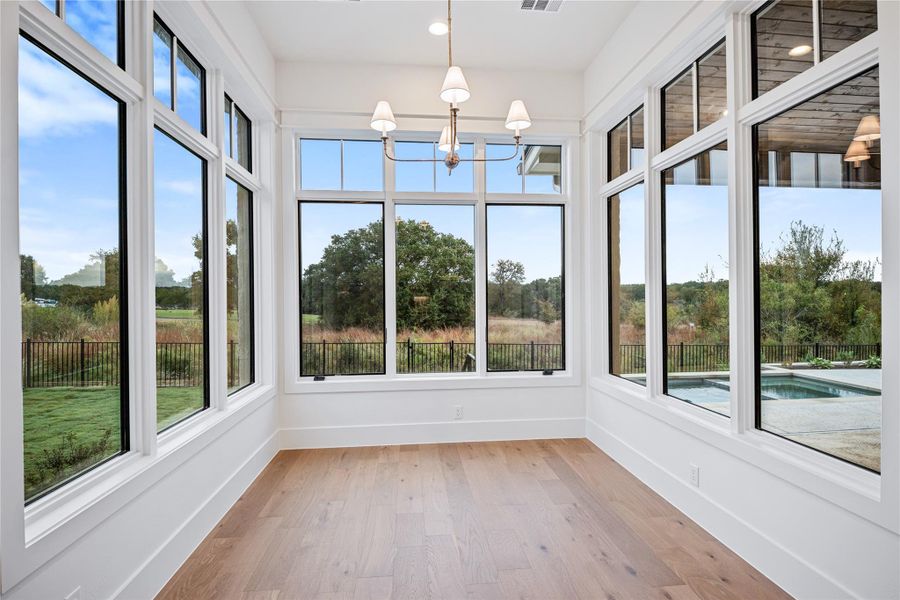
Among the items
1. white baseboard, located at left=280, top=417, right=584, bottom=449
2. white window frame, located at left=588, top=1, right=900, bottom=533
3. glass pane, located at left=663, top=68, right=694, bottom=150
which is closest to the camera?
white window frame, located at left=588, top=1, right=900, bottom=533

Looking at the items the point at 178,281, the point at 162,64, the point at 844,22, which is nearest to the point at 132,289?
the point at 178,281

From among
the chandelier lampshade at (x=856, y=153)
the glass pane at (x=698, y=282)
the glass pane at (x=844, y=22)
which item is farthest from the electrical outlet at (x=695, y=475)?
the glass pane at (x=844, y=22)

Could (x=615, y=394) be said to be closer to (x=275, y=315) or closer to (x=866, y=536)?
(x=866, y=536)

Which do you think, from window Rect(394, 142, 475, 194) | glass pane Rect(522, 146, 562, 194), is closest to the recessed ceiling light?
glass pane Rect(522, 146, 562, 194)

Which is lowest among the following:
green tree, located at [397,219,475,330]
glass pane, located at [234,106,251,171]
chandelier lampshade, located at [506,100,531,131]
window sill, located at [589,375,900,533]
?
window sill, located at [589,375,900,533]

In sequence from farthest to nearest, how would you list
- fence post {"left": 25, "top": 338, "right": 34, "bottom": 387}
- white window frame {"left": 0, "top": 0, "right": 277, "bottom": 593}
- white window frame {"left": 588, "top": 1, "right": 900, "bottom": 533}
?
white window frame {"left": 588, "top": 1, "right": 900, "bottom": 533} → fence post {"left": 25, "top": 338, "right": 34, "bottom": 387} → white window frame {"left": 0, "top": 0, "right": 277, "bottom": 593}

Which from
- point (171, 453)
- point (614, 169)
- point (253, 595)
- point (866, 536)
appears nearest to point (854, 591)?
point (866, 536)

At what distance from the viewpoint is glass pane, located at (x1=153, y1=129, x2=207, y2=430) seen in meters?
2.41

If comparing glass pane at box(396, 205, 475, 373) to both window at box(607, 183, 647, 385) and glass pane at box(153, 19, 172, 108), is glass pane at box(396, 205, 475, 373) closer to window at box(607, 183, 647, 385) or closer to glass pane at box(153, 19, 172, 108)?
window at box(607, 183, 647, 385)

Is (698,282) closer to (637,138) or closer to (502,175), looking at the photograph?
(637,138)

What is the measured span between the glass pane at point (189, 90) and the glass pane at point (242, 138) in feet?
1.97

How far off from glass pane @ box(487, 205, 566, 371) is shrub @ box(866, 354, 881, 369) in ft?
8.88

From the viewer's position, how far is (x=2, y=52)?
1.34 meters

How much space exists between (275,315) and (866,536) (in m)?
Result: 3.91
